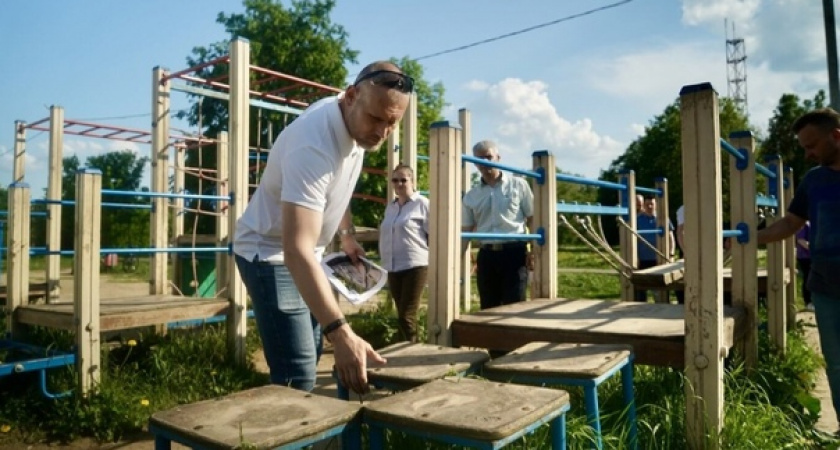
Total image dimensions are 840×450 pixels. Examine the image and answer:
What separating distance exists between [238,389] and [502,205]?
2270mm

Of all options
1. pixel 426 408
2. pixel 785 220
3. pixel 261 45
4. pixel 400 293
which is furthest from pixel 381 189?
pixel 426 408

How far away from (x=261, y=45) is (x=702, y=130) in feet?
76.0

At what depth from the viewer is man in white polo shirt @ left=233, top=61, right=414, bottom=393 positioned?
1.64m

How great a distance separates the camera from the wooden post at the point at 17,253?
17.4ft

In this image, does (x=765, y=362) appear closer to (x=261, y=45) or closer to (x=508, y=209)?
(x=508, y=209)

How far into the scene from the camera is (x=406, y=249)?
496 centimetres

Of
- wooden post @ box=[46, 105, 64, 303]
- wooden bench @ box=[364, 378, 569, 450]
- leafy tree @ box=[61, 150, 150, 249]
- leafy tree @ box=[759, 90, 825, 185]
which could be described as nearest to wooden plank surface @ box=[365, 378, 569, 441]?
wooden bench @ box=[364, 378, 569, 450]

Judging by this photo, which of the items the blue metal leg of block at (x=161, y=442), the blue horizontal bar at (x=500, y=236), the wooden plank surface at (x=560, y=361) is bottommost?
the blue metal leg of block at (x=161, y=442)

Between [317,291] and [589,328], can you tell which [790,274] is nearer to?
[589,328]

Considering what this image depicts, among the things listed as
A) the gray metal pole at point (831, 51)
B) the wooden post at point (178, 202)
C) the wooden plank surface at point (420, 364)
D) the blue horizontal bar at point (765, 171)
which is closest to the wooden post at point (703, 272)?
the wooden plank surface at point (420, 364)

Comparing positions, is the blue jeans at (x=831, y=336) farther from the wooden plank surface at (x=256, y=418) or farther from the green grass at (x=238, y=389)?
the wooden plank surface at (x=256, y=418)

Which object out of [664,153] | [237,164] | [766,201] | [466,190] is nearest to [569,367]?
[237,164]

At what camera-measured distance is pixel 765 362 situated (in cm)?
427

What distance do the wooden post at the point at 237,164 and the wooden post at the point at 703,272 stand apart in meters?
3.57
